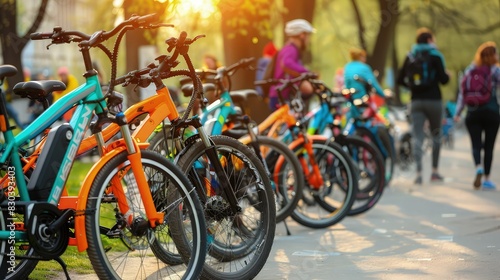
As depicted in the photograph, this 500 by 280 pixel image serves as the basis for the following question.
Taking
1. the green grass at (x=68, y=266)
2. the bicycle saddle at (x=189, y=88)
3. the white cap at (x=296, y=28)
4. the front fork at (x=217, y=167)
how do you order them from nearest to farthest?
the front fork at (x=217, y=167)
the green grass at (x=68, y=266)
the bicycle saddle at (x=189, y=88)
the white cap at (x=296, y=28)

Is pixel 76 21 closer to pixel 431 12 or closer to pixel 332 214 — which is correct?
pixel 431 12

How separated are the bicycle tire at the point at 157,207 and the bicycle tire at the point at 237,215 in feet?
1.21

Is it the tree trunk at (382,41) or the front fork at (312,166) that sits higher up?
the tree trunk at (382,41)

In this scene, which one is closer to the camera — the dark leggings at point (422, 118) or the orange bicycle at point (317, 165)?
the orange bicycle at point (317, 165)

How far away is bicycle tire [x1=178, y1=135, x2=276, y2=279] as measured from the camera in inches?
257

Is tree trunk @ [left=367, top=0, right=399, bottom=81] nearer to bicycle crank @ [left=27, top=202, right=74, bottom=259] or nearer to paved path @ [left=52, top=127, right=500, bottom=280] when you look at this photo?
paved path @ [left=52, top=127, right=500, bottom=280]

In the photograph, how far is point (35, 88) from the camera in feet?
18.8

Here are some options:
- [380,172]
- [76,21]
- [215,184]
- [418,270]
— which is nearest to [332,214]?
[380,172]

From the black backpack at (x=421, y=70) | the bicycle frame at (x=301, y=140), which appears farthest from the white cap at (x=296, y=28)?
the black backpack at (x=421, y=70)

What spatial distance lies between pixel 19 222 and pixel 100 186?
1.36 feet

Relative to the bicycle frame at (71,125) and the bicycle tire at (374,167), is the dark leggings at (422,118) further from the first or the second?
the bicycle frame at (71,125)

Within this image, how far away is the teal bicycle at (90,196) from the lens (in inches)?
213

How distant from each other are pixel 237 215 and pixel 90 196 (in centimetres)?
151

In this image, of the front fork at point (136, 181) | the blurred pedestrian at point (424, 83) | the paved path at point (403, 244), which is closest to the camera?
the front fork at point (136, 181)
